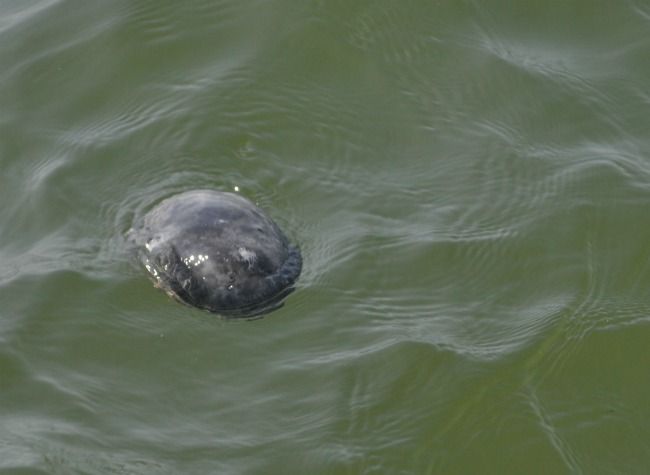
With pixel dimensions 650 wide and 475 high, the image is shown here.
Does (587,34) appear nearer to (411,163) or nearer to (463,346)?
(411,163)

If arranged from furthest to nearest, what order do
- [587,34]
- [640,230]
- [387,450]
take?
[587,34] → [640,230] → [387,450]

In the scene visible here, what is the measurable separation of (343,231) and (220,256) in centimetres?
89

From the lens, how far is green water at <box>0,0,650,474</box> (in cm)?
673

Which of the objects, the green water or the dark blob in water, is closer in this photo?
the green water

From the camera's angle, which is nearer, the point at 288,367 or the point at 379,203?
the point at 288,367

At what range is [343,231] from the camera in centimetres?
799

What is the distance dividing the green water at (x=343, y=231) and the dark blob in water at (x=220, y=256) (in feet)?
0.39

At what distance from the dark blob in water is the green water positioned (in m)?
0.12

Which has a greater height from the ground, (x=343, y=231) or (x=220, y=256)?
(x=220, y=256)

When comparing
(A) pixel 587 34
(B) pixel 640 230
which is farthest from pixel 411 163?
(A) pixel 587 34

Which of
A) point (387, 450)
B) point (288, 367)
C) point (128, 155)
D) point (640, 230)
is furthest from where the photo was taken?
point (128, 155)

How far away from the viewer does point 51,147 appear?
8.84m

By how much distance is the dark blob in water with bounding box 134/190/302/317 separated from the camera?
24.5ft

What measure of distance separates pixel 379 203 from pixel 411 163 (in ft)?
1.69
